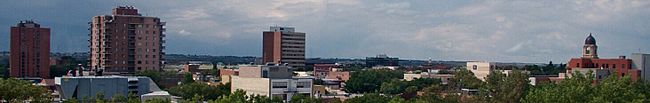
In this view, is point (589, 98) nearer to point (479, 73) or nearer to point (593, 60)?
point (593, 60)

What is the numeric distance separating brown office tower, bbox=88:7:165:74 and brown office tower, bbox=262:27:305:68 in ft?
113

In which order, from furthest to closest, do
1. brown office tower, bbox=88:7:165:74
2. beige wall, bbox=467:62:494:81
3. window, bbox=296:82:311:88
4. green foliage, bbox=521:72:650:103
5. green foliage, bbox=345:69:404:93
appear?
brown office tower, bbox=88:7:165:74 → beige wall, bbox=467:62:494:81 → green foliage, bbox=345:69:404:93 → window, bbox=296:82:311:88 → green foliage, bbox=521:72:650:103

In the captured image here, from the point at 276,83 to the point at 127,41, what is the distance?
3708 centimetres

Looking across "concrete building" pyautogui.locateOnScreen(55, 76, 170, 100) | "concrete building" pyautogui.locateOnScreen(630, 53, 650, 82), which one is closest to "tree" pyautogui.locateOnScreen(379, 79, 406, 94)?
"concrete building" pyautogui.locateOnScreen(630, 53, 650, 82)

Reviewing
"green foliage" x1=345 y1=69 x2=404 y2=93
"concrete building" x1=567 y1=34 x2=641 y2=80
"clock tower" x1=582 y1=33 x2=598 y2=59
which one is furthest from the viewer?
"green foliage" x1=345 y1=69 x2=404 y2=93

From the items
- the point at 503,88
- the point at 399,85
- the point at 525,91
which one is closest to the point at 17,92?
the point at 503,88

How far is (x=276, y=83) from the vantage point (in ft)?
183

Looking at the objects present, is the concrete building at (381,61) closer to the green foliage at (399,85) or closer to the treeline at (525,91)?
the green foliage at (399,85)

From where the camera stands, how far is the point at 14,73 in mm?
90562

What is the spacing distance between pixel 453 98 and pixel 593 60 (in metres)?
35.5

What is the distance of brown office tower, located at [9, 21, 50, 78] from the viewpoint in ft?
299

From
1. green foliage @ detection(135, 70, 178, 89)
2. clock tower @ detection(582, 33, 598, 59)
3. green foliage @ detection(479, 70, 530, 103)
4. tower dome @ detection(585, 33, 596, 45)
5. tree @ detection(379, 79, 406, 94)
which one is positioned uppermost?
tower dome @ detection(585, 33, 596, 45)

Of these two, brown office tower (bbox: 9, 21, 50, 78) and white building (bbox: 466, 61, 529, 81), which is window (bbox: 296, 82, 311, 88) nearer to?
white building (bbox: 466, 61, 529, 81)

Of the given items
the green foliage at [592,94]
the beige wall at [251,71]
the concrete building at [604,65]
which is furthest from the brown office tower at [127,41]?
the green foliage at [592,94]
